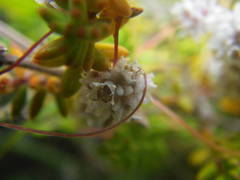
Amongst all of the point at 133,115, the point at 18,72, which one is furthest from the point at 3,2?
the point at 133,115

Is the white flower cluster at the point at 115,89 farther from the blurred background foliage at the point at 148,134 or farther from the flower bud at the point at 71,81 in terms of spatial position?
the blurred background foliage at the point at 148,134

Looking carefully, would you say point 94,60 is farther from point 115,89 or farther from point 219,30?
point 219,30

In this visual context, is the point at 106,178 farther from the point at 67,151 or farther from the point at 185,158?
the point at 185,158

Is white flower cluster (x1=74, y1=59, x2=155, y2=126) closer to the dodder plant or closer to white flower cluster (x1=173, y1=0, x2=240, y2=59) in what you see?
the dodder plant

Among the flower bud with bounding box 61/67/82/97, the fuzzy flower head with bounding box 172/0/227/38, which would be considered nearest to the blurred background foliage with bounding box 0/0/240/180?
the fuzzy flower head with bounding box 172/0/227/38

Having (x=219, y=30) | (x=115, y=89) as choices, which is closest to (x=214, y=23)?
(x=219, y=30)

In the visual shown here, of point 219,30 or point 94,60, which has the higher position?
point 219,30

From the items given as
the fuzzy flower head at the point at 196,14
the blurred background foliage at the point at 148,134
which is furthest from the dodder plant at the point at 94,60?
the fuzzy flower head at the point at 196,14
